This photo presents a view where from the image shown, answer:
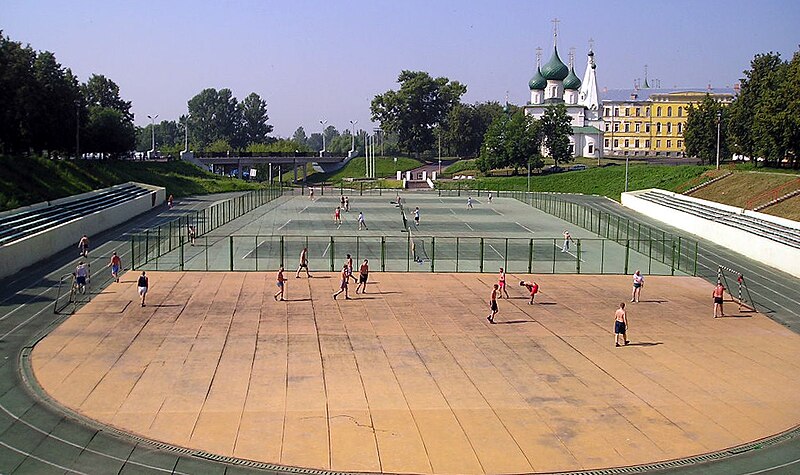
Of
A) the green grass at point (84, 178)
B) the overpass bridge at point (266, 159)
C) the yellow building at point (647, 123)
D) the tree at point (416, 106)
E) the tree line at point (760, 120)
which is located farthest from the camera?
the tree at point (416, 106)

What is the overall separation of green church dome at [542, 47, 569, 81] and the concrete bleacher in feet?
302

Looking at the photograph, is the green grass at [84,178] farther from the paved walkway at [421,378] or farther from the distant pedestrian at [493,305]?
the distant pedestrian at [493,305]

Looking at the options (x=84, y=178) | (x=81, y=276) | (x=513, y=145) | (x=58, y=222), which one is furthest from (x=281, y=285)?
(x=513, y=145)

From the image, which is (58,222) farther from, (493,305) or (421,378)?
(421,378)

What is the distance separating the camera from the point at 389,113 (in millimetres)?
162875

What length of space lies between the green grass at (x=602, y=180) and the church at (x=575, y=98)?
2626 cm

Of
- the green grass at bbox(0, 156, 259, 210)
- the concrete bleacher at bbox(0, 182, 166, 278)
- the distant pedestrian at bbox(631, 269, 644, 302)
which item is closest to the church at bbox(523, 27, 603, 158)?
the green grass at bbox(0, 156, 259, 210)

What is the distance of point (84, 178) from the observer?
250 ft

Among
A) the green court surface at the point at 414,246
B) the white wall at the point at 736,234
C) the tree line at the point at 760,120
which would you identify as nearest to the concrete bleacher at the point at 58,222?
the green court surface at the point at 414,246

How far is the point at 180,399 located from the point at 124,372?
3171 millimetres

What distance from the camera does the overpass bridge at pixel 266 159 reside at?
446 feet

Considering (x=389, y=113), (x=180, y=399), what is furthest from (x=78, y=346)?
(x=389, y=113)

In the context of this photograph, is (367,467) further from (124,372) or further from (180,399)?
(124,372)

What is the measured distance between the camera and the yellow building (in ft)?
466
